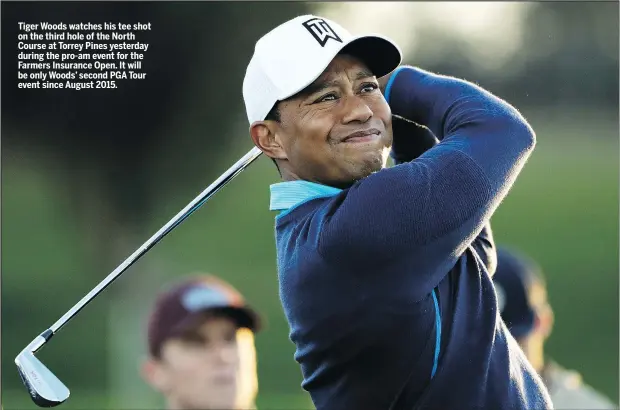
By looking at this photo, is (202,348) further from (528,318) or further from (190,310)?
(528,318)

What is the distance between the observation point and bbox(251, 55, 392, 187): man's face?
79.1 inches

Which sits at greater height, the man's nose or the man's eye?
the man's eye

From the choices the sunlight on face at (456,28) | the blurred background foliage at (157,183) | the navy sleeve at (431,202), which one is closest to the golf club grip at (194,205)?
the navy sleeve at (431,202)

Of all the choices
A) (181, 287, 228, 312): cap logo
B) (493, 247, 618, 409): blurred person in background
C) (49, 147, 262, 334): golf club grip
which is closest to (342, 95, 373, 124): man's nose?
(49, 147, 262, 334): golf club grip

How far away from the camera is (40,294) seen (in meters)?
7.70

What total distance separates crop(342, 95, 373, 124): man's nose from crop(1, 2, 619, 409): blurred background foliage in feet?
14.2

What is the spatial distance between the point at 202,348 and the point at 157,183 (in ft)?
13.4

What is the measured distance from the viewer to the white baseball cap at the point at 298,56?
201cm

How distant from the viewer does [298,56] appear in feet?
6.65

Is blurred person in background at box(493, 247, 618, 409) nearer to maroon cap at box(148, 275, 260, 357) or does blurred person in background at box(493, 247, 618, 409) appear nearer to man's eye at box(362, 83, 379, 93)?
maroon cap at box(148, 275, 260, 357)

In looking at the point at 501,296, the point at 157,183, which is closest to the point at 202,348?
the point at 501,296

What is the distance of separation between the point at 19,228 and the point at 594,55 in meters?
4.97

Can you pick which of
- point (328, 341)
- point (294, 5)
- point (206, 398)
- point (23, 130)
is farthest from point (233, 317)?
point (23, 130)

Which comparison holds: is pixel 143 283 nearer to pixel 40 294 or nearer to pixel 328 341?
pixel 40 294
